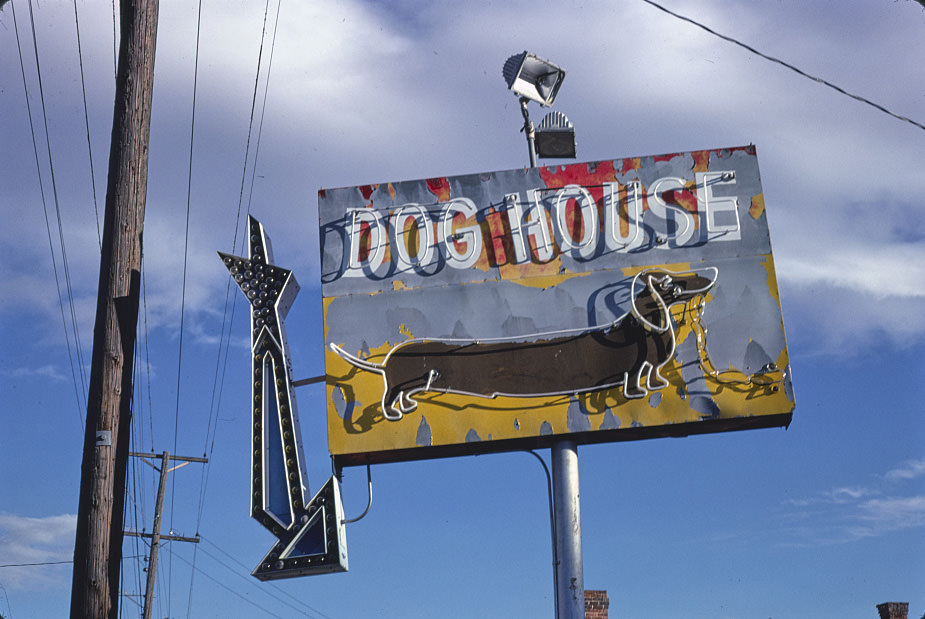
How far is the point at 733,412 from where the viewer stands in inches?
403

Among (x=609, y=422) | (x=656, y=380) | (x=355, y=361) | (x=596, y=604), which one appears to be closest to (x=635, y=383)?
(x=656, y=380)

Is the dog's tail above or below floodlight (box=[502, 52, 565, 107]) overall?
below

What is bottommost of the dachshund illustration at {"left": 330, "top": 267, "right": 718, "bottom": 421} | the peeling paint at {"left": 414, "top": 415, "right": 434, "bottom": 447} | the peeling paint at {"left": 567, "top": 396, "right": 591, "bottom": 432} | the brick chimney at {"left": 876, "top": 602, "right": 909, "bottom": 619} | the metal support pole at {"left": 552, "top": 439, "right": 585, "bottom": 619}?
the brick chimney at {"left": 876, "top": 602, "right": 909, "bottom": 619}

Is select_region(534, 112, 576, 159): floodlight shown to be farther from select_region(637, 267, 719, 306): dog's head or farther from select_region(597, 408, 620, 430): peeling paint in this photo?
select_region(597, 408, 620, 430): peeling paint

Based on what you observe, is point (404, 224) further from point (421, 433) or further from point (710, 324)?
point (710, 324)

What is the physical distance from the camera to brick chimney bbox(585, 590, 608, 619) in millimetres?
14664

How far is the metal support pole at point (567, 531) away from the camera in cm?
1005

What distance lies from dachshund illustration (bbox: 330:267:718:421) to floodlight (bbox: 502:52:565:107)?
8.62 feet

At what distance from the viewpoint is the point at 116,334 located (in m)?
8.97

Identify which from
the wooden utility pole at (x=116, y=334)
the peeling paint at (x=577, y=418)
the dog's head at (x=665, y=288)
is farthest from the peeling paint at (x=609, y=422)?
the wooden utility pole at (x=116, y=334)

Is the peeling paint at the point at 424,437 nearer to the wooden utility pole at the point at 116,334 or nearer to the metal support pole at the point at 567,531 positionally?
the metal support pole at the point at 567,531

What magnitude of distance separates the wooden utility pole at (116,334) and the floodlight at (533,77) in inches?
157

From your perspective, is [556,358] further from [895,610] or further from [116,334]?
[895,610]

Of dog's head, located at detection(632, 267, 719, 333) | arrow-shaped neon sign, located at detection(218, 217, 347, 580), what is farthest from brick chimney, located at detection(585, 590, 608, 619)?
arrow-shaped neon sign, located at detection(218, 217, 347, 580)
